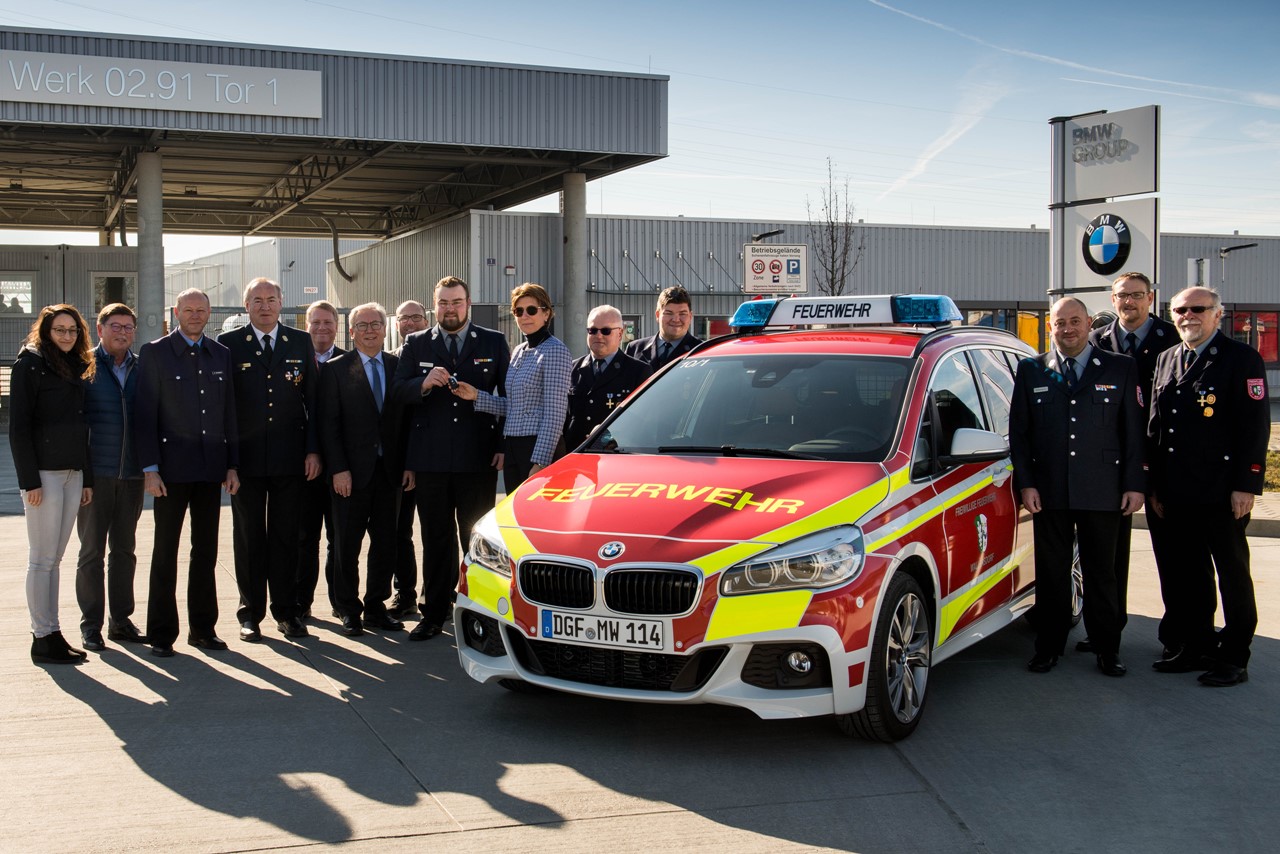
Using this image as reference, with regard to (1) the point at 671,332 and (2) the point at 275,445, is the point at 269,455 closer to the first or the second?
(2) the point at 275,445

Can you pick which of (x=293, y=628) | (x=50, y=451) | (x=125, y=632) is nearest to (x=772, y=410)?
(x=293, y=628)

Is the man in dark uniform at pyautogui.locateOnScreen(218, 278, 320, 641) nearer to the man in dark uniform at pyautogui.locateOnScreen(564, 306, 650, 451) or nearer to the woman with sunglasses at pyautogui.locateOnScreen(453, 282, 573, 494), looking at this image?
the woman with sunglasses at pyautogui.locateOnScreen(453, 282, 573, 494)

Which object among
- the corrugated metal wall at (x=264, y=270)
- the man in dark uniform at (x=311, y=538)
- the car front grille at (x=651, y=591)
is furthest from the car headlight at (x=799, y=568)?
the corrugated metal wall at (x=264, y=270)

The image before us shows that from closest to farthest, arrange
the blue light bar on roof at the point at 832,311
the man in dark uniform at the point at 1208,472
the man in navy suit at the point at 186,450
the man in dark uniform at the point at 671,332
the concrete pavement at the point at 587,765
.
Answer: the concrete pavement at the point at 587,765, the man in dark uniform at the point at 1208,472, the man in navy suit at the point at 186,450, the blue light bar on roof at the point at 832,311, the man in dark uniform at the point at 671,332

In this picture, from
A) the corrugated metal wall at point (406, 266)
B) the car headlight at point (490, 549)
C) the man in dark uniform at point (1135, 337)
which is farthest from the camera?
the corrugated metal wall at point (406, 266)

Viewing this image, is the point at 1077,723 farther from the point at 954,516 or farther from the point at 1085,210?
the point at 1085,210

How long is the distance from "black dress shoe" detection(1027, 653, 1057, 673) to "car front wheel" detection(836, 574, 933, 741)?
125 cm

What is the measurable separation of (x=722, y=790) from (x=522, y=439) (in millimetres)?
3013

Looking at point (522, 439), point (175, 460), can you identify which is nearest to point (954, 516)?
point (522, 439)

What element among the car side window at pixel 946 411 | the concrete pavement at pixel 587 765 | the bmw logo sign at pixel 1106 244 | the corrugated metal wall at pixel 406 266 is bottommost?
the concrete pavement at pixel 587 765

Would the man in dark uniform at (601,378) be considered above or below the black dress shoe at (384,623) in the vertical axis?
above

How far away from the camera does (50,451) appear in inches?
246

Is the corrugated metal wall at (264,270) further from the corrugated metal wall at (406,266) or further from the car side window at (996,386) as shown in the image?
Result: the car side window at (996,386)

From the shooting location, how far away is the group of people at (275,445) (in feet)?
21.0
